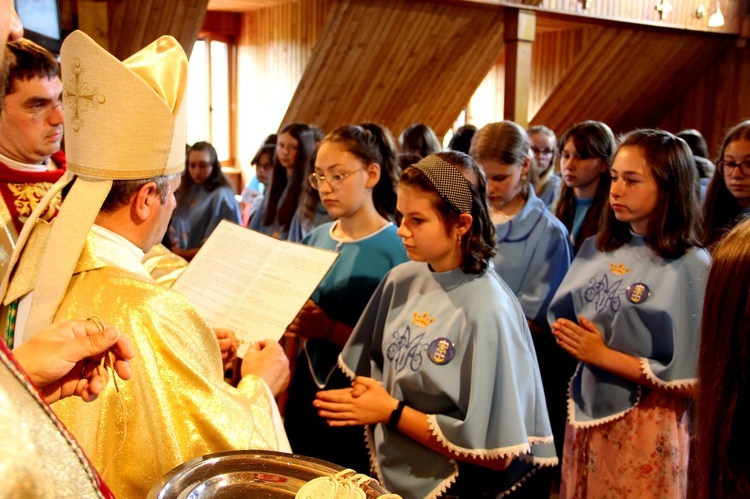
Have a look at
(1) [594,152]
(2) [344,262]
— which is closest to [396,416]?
(2) [344,262]

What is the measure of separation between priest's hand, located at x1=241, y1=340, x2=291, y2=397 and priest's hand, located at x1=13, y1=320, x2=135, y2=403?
66 centimetres

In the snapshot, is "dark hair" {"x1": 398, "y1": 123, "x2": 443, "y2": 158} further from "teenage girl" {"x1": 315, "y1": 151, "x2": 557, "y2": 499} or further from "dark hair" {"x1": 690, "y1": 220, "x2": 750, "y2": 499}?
"dark hair" {"x1": 690, "y1": 220, "x2": 750, "y2": 499}

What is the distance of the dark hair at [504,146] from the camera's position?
331 centimetres

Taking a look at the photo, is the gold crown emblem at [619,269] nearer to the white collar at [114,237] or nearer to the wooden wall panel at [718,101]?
the white collar at [114,237]

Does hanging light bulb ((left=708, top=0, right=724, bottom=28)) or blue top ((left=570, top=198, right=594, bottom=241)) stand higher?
hanging light bulb ((left=708, top=0, right=724, bottom=28))

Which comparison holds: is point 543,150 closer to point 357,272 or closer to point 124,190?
point 357,272

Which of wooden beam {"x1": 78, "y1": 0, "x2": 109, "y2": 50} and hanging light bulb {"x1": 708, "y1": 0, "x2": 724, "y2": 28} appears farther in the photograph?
hanging light bulb {"x1": 708, "y1": 0, "x2": 724, "y2": 28}

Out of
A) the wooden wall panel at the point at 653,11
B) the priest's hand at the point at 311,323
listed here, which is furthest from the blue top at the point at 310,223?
the wooden wall panel at the point at 653,11

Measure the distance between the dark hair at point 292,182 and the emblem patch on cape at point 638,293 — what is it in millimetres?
2496

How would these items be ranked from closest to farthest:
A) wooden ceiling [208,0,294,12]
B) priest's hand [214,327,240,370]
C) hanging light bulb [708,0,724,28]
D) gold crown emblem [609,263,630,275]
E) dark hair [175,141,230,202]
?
priest's hand [214,327,240,370] < gold crown emblem [609,263,630,275] < dark hair [175,141,230,202] < wooden ceiling [208,0,294,12] < hanging light bulb [708,0,724,28]

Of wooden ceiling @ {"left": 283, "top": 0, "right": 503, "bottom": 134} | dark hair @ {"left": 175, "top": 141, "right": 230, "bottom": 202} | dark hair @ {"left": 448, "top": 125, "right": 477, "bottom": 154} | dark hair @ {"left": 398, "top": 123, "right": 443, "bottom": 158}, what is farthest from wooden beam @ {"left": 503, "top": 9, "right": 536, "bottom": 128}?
dark hair @ {"left": 175, "top": 141, "right": 230, "bottom": 202}

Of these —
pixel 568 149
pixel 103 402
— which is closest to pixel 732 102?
pixel 568 149

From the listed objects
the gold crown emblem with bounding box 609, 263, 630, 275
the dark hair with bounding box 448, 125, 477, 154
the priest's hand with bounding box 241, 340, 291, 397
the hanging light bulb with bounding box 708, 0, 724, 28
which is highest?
the hanging light bulb with bounding box 708, 0, 724, 28

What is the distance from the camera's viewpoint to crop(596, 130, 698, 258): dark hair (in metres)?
2.42
